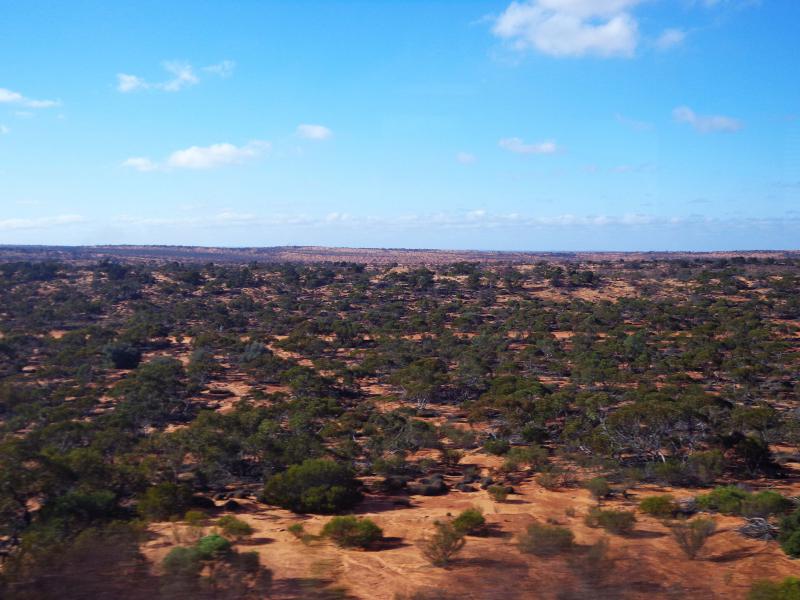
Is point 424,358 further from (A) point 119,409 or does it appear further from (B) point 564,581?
(B) point 564,581

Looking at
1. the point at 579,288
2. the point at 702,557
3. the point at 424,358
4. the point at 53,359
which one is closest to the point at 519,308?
the point at 579,288

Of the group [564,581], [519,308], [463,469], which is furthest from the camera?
[519,308]

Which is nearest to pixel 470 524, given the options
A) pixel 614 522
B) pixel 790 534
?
pixel 614 522

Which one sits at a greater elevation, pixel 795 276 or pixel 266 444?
pixel 795 276

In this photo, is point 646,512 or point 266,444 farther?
point 266,444

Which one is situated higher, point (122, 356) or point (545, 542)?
point (545, 542)

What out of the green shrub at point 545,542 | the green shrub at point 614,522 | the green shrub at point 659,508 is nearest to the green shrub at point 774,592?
the green shrub at point 545,542

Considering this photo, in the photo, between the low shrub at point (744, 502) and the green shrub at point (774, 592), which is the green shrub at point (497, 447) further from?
the green shrub at point (774, 592)

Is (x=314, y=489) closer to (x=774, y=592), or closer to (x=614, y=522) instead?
(x=614, y=522)
